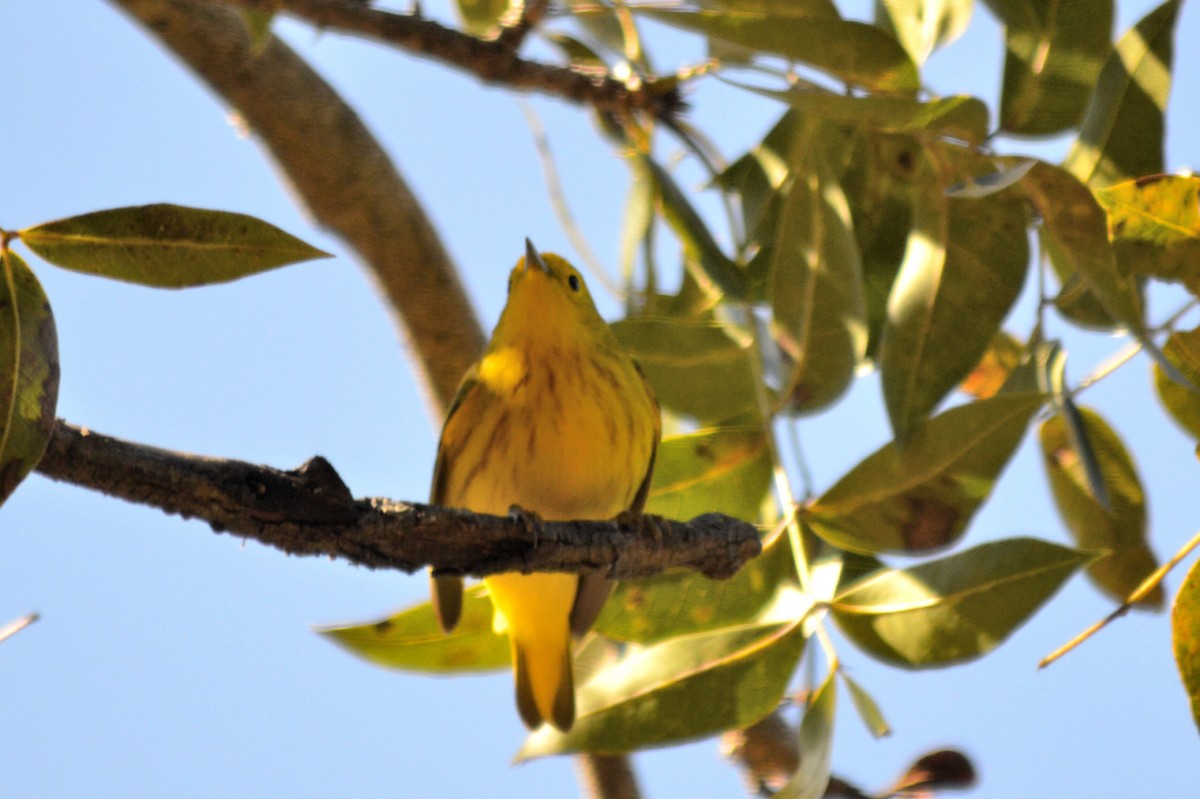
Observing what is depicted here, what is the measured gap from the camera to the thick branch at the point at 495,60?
72.1 inches

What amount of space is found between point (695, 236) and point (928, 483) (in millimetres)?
458

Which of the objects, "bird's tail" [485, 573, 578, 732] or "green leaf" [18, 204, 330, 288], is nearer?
"green leaf" [18, 204, 330, 288]

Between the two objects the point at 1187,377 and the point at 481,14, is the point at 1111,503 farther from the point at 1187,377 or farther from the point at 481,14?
the point at 481,14

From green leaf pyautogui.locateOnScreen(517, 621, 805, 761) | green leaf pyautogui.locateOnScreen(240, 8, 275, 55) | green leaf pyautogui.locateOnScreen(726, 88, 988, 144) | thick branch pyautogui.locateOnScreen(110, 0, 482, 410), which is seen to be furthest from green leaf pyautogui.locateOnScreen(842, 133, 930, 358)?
thick branch pyautogui.locateOnScreen(110, 0, 482, 410)

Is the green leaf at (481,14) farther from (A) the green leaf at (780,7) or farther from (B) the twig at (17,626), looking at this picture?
(B) the twig at (17,626)

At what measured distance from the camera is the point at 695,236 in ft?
5.20

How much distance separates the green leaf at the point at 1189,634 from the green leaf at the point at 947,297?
31 cm

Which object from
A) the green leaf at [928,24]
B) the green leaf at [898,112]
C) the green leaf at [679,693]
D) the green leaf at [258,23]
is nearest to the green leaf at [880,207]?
the green leaf at [928,24]

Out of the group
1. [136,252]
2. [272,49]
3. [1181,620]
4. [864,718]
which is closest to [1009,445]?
[1181,620]

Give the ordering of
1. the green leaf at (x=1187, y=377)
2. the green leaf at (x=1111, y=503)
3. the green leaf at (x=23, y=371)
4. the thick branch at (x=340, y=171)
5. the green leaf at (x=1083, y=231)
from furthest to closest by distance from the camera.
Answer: the thick branch at (x=340, y=171) → the green leaf at (x=1111, y=503) → the green leaf at (x=1187, y=377) → the green leaf at (x=1083, y=231) → the green leaf at (x=23, y=371)

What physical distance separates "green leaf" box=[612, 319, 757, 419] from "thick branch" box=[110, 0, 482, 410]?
110 cm

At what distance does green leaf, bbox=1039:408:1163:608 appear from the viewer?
1.61m

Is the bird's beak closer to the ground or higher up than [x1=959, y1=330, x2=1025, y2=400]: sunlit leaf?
higher up

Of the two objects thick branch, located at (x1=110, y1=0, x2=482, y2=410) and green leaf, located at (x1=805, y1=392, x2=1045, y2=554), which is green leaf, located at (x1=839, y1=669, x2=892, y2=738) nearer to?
green leaf, located at (x1=805, y1=392, x2=1045, y2=554)
